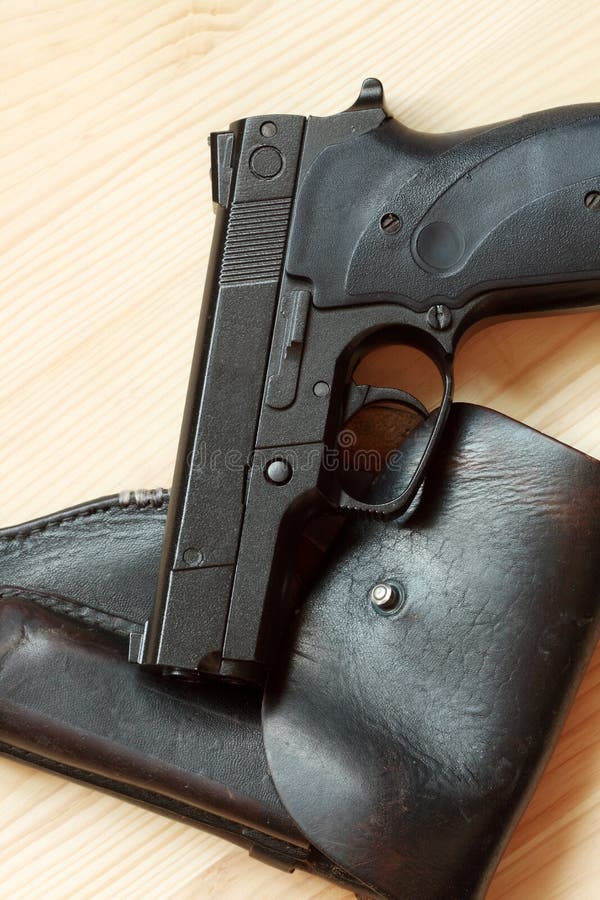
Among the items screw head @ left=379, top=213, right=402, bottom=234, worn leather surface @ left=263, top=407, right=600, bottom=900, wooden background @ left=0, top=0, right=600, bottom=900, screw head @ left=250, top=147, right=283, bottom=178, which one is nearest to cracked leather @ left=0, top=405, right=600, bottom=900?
worn leather surface @ left=263, top=407, right=600, bottom=900

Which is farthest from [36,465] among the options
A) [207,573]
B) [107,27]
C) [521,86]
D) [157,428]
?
[521,86]

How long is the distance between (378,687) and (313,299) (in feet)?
2.44

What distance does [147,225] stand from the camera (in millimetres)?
2238

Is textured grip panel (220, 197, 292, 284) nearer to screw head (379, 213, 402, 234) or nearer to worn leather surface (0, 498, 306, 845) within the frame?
screw head (379, 213, 402, 234)

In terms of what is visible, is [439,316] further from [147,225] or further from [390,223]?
[147,225]

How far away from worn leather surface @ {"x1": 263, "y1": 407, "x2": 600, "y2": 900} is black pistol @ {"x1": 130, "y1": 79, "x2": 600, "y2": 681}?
9 cm

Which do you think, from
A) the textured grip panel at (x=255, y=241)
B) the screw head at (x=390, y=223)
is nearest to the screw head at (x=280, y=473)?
the textured grip panel at (x=255, y=241)

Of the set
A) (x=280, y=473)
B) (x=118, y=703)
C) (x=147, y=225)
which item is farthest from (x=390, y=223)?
(x=118, y=703)

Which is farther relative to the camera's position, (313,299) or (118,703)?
(118,703)

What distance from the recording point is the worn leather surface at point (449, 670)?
1781 millimetres

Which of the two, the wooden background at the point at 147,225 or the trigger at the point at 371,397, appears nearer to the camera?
the trigger at the point at 371,397

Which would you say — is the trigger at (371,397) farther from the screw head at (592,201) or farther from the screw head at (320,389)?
the screw head at (592,201)

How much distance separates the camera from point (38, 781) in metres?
2.09

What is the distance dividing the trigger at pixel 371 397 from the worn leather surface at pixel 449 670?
0.11 m
